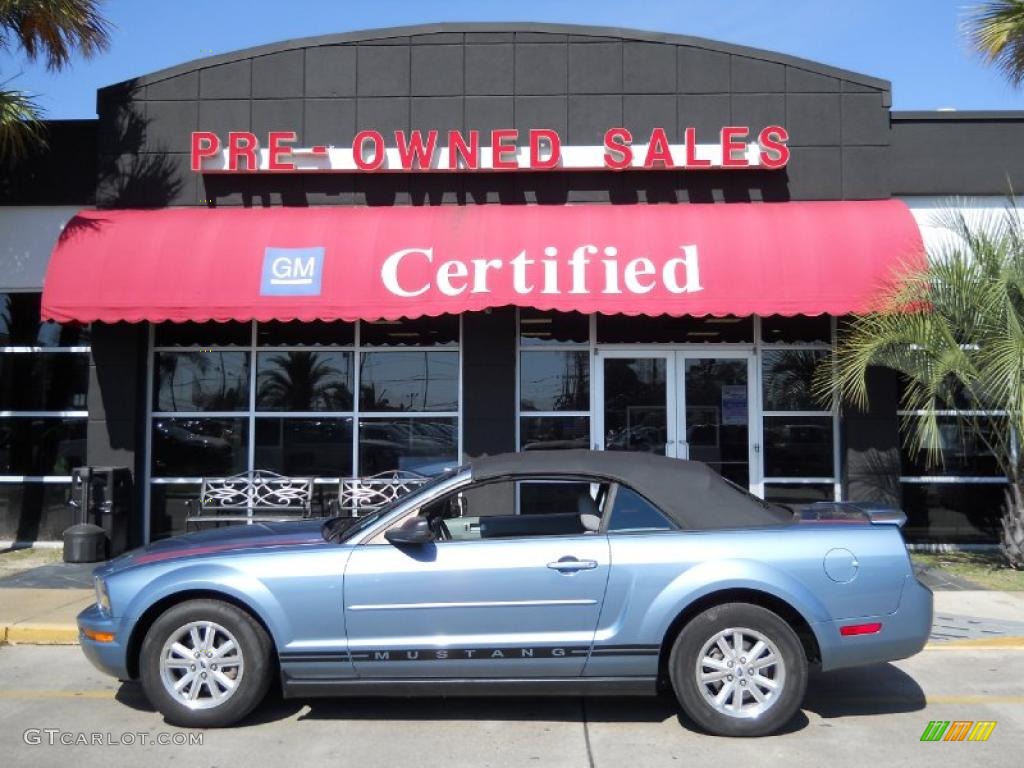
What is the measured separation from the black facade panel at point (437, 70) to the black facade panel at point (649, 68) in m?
2.13

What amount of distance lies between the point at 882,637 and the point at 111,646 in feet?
14.8

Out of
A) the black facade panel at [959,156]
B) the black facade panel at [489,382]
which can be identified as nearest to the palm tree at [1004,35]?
the black facade panel at [959,156]

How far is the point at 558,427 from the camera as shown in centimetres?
1131

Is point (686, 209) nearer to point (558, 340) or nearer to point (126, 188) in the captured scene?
point (558, 340)

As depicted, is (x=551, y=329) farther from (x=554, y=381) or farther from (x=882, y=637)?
(x=882, y=637)

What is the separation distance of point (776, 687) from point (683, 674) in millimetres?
538

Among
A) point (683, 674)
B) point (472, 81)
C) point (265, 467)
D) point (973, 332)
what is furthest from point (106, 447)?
point (973, 332)

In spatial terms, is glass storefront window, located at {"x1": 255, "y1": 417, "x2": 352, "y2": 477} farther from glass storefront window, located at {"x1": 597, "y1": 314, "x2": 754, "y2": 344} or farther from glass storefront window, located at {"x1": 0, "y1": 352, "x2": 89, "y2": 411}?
glass storefront window, located at {"x1": 597, "y1": 314, "x2": 754, "y2": 344}

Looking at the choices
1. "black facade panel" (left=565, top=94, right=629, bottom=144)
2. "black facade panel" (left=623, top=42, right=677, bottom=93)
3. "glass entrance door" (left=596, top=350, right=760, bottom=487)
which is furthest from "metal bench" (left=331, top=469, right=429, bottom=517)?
"black facade panel" (left=623, top=42, right=677, bottom=93)

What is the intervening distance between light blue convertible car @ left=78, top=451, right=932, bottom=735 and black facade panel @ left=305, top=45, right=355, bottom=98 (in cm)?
783

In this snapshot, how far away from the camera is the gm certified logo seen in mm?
10164

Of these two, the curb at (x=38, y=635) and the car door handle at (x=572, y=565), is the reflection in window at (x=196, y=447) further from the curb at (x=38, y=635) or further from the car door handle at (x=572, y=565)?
the car door handle at (x=572, y=565)

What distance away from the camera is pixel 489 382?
11.1 metres

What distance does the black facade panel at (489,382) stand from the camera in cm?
1105
